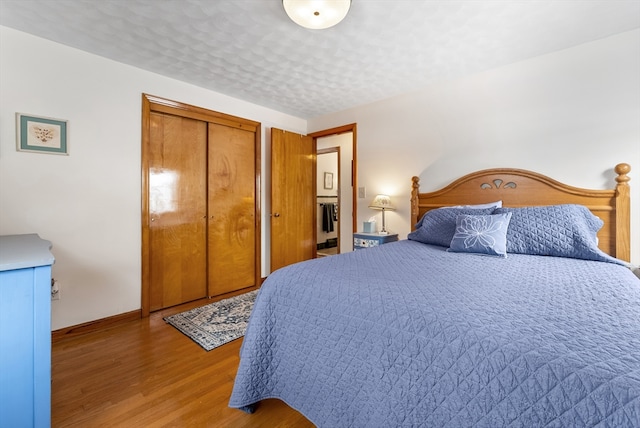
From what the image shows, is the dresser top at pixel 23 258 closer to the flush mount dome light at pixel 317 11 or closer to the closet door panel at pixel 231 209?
the flush mount dome light at pixel 317 11

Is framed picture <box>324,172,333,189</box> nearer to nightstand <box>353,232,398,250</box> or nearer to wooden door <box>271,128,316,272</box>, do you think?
wooden door <box>271,128,316,272</box>

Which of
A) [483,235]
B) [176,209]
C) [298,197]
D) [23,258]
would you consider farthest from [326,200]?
[23,258]

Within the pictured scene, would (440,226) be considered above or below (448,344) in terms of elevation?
above

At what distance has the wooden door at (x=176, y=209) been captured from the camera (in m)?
2.83

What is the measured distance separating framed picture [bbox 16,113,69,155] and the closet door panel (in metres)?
1.27

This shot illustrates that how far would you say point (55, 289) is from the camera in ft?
7.07

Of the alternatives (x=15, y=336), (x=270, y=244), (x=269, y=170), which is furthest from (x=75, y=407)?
(x=269, y=170)

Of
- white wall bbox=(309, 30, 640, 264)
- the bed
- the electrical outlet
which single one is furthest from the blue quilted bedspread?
the electrical outlet

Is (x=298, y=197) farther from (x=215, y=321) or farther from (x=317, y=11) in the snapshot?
(x=317, y=11)

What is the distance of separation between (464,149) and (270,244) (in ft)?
8.54

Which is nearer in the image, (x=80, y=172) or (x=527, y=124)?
(x=80, y=172)

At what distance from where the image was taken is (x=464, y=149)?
2.84 metres

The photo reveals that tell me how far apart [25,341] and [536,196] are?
11.1 ft

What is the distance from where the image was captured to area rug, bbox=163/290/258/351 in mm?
2238
